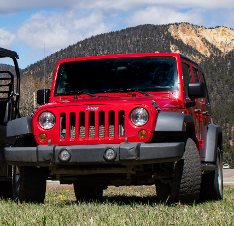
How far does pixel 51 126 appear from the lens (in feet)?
17.8

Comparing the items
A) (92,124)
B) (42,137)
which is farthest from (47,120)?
(92,124)

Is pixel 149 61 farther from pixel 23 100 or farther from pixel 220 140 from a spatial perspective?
pixel 23 100

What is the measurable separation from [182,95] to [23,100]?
68.2m

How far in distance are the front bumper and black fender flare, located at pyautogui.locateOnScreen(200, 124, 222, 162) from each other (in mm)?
1522

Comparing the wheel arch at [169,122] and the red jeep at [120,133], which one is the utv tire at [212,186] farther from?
the wheel arch at [169,122]

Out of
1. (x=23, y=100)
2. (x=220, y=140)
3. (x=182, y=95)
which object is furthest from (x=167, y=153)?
(x=23, y=100)

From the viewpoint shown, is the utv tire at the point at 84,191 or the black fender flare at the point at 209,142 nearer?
the black fender flare at the point at 209,142

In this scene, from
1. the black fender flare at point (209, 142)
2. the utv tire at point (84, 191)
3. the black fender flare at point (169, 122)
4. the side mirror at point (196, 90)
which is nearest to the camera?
the black fender flare at point (169, 122)

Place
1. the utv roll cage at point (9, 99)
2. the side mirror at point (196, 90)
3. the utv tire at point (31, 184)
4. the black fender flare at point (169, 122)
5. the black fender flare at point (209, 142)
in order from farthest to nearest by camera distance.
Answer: the utv roll cage at point (9, 99) < the black fender flare at point (209, 142) < the side mirror at point (196, 90) < the utv tire at point (31, 184) < the black fender flare at point (169, 122)

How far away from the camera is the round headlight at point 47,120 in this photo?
17.8 ft

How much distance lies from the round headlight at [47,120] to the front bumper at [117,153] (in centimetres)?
29

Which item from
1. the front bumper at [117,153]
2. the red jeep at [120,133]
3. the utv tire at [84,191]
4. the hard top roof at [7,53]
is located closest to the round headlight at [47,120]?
the red jeep at [120,133]

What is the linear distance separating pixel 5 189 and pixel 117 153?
3453 mm

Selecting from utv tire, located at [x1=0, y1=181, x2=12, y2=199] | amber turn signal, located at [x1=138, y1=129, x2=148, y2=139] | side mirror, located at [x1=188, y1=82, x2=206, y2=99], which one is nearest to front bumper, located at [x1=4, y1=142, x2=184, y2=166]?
amber turn signal, located at [x1=138, y1=129, x2=148, y2=139]
